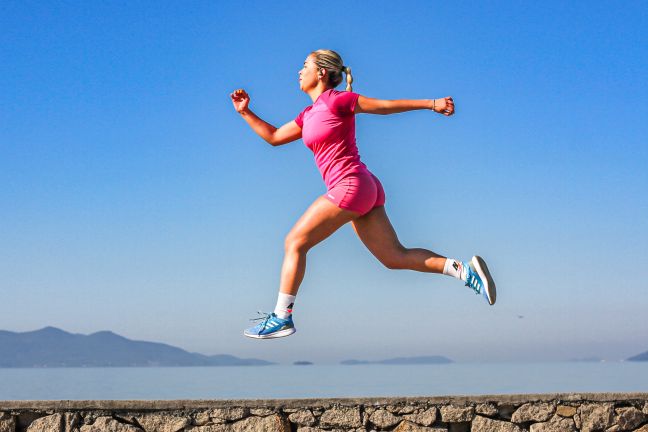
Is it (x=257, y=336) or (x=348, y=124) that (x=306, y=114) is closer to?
(x=348, y=124)

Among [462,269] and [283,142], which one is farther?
[283,142]

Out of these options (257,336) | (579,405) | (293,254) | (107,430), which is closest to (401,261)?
Result: (293,254)

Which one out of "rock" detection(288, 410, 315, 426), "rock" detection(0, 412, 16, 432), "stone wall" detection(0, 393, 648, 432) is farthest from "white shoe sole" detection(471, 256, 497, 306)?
"rock" detection(0, 412, 16, 432)

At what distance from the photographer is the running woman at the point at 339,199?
533 centimetres

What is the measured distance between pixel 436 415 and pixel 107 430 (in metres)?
2.19

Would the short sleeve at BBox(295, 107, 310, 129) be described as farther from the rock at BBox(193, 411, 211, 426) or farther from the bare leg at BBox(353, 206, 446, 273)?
the rock at BBox(193, 411, 211, 426)

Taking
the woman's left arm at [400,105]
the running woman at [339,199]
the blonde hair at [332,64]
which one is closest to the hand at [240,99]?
the running woman at [339,199]

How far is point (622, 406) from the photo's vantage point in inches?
225

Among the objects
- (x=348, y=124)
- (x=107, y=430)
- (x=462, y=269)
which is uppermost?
(x=348, y=124)

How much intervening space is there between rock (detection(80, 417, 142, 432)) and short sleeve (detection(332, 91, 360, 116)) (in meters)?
2.49

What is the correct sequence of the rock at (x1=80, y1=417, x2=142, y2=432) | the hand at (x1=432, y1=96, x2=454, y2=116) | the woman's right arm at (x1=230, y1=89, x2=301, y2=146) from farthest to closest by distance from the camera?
1. the woman's right arm at (x1=230, y1=89, x2=301, y2=146)
2. the rock at (x1=80, y1=417, x2=142, y2=432)
3. the hand at (x1=432, y1=96, x2=454, y2=116)

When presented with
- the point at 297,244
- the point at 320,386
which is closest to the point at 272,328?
the point at 297,244

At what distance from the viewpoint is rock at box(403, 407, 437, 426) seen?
5555mm

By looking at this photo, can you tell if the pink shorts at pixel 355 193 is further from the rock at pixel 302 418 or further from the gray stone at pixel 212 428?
the gray stone at pixel 212 428
